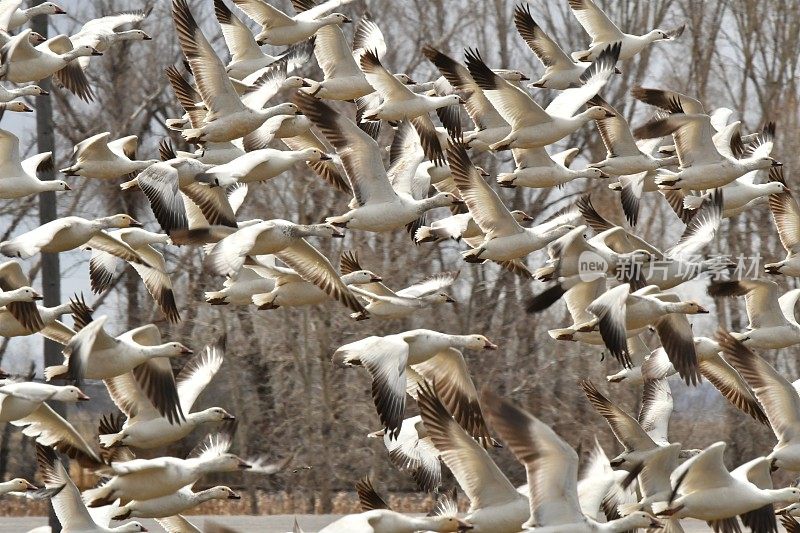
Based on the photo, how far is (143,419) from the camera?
11617 millimetres

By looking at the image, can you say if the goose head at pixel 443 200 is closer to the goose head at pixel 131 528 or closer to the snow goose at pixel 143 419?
the snow goose at pixel 143 419

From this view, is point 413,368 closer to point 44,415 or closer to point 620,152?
point 44,415

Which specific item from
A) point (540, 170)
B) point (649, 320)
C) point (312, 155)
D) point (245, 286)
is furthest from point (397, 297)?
point (649, 320)

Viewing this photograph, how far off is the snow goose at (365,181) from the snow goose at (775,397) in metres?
2.74

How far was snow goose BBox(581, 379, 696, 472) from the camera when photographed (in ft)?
38.8

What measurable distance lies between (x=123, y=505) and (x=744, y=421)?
42.6 ft

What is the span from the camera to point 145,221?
79.0 ft

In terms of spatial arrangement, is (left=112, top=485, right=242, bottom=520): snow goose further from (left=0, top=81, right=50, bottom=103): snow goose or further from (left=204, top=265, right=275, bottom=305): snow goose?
(left=0, top=81, right=50, bottom=103): snow goose

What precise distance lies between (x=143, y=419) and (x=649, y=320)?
3.97 m

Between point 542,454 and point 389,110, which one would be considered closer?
point 542,454

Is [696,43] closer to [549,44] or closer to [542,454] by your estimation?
[549,44]

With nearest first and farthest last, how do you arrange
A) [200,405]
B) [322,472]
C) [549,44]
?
[549,44], [322,472], [200,405]

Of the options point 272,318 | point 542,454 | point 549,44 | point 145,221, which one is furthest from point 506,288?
point 542,454

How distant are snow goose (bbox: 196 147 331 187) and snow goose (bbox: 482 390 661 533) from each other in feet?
10.2
